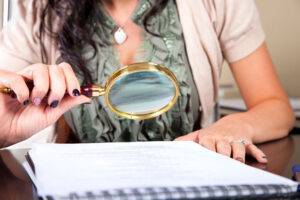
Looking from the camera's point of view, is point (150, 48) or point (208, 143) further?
point (150, 48)

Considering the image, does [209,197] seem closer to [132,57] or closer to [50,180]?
[50,180]

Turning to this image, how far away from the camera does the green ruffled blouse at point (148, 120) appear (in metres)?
1.11

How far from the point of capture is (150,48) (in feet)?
3.73

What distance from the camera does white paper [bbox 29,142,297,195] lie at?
43 cm

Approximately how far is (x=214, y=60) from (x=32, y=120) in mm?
565

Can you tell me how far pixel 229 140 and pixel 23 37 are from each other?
69cm

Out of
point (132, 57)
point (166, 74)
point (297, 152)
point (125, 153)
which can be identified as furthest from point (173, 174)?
point (132, 57)

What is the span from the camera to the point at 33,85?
720 mm

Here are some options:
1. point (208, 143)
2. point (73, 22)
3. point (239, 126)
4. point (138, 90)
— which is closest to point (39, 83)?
point (138, 90)

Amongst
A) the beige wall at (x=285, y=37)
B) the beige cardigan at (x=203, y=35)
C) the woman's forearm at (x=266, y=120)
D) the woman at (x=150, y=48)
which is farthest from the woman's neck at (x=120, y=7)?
the beige wall at (x=285, y=37)

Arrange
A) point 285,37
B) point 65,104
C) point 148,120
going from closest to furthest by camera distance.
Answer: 1. point 65,104
2. point 148,120
3. point 285,37

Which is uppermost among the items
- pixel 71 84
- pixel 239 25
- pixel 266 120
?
pixel 71 84

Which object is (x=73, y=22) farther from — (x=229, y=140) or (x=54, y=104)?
(x=229, y=140)

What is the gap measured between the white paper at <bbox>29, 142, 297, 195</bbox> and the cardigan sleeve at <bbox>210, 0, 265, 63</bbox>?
565mm
